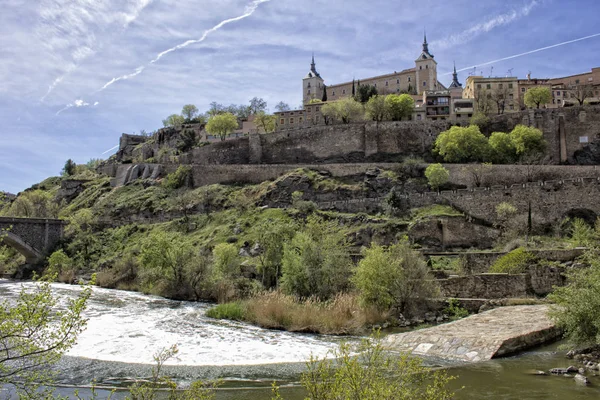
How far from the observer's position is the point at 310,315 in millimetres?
23656

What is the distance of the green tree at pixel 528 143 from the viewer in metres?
58.8

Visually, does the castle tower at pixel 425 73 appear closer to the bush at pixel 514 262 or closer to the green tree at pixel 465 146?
the green tree at pixel 465 146

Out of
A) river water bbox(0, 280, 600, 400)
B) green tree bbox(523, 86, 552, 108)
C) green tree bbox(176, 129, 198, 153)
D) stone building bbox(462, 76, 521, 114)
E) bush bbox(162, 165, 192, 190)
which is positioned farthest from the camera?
green tree bbox(176, 129, 198, 153)

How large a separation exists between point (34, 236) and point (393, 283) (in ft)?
161

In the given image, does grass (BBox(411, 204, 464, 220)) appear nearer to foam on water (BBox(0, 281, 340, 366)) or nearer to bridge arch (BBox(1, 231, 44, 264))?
foam on water (BBox(0, 281, 340, 366))

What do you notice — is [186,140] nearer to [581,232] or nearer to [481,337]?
[581,232]

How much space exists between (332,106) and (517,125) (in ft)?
101

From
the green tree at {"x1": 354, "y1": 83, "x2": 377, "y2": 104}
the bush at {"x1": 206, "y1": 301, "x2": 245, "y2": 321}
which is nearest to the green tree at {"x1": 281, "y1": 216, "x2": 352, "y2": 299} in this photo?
the bush at {"x1": 206, "y1": 301, "x2": 245, "y2": 321}

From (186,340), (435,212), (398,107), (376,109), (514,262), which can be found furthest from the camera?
(376,109)

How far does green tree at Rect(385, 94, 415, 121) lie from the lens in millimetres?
76188

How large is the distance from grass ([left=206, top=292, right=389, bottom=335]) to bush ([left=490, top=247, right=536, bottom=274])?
338 inches

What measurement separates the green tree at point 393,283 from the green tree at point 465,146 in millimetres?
37296

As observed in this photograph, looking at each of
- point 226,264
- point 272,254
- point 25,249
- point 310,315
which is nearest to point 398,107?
point 272,254

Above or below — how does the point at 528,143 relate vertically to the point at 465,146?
above
